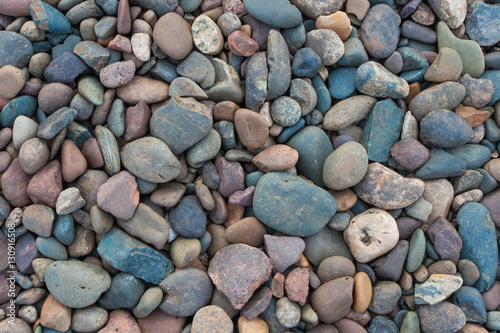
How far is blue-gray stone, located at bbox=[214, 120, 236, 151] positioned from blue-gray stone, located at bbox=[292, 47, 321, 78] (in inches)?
23.0

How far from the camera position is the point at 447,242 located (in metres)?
2.28

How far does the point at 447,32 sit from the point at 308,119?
122 centimetres

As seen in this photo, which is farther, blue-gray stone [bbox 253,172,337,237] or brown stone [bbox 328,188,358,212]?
brown stone [bbox 328,188,358,212]

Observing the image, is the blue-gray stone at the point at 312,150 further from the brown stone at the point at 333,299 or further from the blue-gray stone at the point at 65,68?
the blue-gray stone at the point at 65,68

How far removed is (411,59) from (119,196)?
2161 millimetres

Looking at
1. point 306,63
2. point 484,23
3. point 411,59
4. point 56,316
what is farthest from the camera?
point 484,23

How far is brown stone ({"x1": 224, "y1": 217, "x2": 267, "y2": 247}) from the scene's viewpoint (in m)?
2.25

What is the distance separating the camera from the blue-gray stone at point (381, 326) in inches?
87.1

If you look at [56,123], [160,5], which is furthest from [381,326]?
[160,5]

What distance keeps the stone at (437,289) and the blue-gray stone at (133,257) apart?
5.17 feet

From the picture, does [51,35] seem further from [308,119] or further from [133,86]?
[308,119]

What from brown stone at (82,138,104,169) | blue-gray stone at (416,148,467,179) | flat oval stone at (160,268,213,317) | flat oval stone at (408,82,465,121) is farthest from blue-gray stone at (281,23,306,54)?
flat oval stone at (160,268,213,317)

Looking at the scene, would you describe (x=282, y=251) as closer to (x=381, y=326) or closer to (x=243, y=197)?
(x=243, y=197)

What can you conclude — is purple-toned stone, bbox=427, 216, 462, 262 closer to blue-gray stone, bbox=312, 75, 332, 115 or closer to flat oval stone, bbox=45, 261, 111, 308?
blue-gray stone, bbox=312, 75, 332, 115
